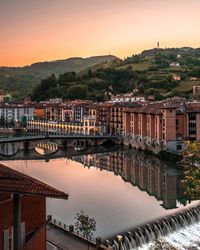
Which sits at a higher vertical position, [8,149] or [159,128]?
[159,128]

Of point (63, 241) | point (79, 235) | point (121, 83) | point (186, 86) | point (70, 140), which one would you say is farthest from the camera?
point (121, 83)

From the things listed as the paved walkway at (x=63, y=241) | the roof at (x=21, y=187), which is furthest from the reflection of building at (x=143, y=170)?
the roof at (x=21, y=187)

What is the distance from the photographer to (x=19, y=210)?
5543mm

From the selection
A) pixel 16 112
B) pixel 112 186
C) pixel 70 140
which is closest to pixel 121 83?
pixel 16 112

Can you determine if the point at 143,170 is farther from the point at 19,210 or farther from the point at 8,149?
the point at 19,210

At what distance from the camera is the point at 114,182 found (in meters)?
29.5

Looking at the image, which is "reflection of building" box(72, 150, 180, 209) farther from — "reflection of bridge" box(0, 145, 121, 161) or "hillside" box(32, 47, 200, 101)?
"hillside" box(32, 47, 200, 101)

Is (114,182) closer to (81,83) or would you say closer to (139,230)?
(139,230)

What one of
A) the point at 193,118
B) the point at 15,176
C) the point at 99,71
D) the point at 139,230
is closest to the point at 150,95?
the point at 99,71

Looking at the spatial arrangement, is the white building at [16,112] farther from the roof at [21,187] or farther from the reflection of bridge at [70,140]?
the roof at [21,187]

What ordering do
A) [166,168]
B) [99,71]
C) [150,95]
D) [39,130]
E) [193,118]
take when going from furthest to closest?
[99,71]
[150,95]
[39,130]
[193,118]
[166,168]

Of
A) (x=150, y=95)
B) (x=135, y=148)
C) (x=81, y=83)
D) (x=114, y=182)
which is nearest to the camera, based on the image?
(x=114, y=182)

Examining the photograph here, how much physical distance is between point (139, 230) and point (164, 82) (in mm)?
66884

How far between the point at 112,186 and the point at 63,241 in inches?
539
